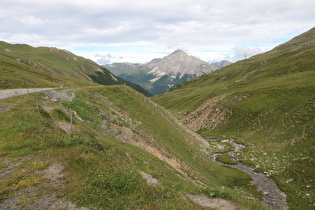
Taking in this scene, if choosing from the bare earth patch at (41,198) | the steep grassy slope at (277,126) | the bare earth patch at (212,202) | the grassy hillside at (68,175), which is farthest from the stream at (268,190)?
the bare earth patch at (41,198)

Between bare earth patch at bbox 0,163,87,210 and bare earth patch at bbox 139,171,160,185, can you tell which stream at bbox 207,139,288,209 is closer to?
bare earth patch at bbox 139,171,160,185

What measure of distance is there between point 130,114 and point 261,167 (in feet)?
109

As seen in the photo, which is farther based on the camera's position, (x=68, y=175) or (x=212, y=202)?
(x=212, y=202)

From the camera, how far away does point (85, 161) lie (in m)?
13.8

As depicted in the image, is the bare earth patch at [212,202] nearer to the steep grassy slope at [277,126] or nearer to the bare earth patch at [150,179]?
the bare earth patch at [150,179]

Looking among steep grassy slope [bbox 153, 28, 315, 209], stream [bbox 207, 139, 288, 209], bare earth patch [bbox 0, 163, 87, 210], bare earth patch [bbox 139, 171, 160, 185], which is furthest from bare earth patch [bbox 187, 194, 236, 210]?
steep grassy slope [bbox 153, 28, 315, 209]

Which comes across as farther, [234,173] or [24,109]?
[234,173]

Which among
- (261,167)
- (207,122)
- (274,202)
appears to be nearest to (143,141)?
(274,202)

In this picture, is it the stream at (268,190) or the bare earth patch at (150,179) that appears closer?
the bare earth patch at (150,179)

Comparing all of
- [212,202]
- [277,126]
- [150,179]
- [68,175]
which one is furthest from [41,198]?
[277,126]

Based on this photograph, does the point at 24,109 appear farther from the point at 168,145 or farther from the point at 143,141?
the point at 168,145

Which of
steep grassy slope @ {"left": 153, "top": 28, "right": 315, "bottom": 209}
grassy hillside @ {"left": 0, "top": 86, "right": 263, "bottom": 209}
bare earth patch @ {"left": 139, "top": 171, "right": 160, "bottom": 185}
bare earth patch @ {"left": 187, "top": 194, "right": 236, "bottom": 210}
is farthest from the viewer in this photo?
steep grassy slope @ {"left": 153, "top": 28, "right": 315, "bottom": 209}

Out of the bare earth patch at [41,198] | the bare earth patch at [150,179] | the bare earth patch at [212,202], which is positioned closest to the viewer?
the bare earth patch at [41,198]

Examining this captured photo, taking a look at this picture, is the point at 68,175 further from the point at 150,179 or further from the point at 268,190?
the point at 268,190
